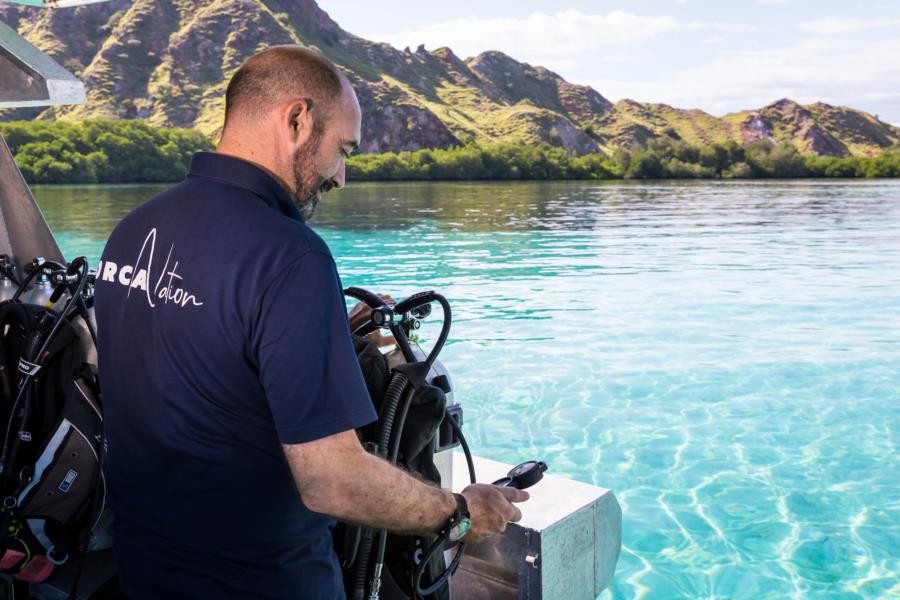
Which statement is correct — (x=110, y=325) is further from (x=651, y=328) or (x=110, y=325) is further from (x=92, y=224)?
(x=92, y=224)

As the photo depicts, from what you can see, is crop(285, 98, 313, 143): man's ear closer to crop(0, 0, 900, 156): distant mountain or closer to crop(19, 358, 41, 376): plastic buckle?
crop(19, 358, 41, 376): plastic buckle

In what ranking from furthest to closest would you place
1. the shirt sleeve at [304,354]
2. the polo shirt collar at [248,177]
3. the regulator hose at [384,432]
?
1. the regulator hose at [384,432]
2. the polo shirt collar at [248,177]
3. the shirt sleeve at [304,354]

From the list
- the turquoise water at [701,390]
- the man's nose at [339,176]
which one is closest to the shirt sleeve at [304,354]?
the man's nose at [339,176]

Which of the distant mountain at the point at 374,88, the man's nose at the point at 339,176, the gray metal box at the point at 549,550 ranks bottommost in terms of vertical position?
the gray metal box at the point at 549,550

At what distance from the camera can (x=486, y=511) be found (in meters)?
1.52

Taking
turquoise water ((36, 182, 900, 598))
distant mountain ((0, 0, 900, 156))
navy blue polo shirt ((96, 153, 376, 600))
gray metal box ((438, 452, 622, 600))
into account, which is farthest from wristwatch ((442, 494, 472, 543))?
distant mountain ((0, 0, 900, 156))

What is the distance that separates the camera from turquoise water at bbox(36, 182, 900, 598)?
4.37 m

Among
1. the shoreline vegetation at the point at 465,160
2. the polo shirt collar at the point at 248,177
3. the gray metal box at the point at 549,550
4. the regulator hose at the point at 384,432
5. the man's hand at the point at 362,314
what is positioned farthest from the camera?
the shoreline vegetation at the point at 465,160

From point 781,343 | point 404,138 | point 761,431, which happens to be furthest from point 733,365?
point 404,138

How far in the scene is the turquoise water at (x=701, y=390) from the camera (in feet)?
14.3

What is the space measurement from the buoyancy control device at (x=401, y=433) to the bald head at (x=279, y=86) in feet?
1.87

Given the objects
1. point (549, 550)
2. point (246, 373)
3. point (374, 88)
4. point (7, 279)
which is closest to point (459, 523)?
point (246, 373)

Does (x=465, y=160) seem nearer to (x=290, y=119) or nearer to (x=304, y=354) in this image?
(x=290, y=119)

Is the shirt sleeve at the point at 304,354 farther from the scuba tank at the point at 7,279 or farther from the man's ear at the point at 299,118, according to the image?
the scuba tank at the point at 7,279
